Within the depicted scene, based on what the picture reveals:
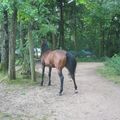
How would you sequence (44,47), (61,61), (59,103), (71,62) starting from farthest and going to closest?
(44,47) → (61,61) → (71,62) → (59,103)

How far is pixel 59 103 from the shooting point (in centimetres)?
1168

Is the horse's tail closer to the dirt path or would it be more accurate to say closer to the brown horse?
the brown horse

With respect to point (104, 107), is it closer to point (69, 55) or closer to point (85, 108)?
point (85, 108)

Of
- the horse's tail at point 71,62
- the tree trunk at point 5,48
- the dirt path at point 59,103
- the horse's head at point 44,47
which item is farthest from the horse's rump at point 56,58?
the tree trunk at point 5,48

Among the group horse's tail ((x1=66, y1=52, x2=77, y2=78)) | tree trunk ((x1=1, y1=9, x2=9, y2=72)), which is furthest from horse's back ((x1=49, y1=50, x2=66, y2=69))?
tree trunk ((x1=1, y1=9, x2=9, y2=72))

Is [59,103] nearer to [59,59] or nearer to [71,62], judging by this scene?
[71,62]

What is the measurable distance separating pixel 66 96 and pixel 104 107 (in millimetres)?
2378

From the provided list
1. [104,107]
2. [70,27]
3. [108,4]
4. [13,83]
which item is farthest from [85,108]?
[70,27]

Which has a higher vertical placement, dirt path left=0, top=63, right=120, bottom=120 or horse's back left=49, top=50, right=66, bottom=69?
horse's back left=49, top=50, right=66, bottom=69

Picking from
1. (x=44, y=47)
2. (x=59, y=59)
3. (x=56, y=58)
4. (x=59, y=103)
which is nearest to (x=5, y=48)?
(x=44, y=47)

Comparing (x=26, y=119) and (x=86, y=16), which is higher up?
(x=86, y=16)

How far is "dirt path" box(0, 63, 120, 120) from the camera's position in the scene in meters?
9.77

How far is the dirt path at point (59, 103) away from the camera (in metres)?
9.77

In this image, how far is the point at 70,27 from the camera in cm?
4006
